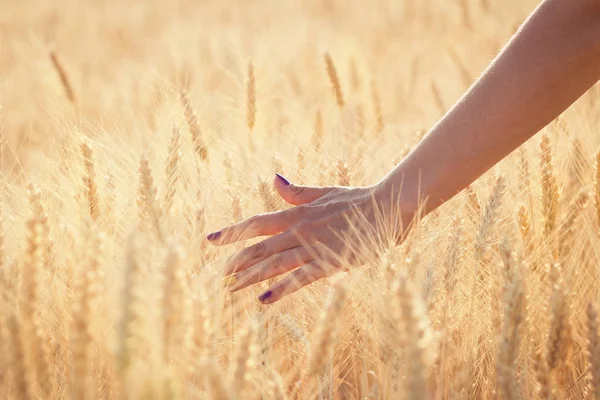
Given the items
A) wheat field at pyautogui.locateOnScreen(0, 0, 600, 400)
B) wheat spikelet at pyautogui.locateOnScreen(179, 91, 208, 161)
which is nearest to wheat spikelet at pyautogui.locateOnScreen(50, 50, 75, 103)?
wheat field at pyautogui.locateOnScreen(0, 0, 600, 400)

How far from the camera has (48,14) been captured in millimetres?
6926

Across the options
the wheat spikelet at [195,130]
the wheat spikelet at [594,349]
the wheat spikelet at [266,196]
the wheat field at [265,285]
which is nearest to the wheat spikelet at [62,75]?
the wheat field at [265,285]

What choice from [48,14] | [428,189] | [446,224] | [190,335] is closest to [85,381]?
[190,335]

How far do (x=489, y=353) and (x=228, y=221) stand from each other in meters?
0.66

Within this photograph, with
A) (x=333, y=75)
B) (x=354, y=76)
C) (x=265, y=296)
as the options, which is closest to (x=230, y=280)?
(x=265, y=296)

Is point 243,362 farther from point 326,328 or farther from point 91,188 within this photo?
point 91,188

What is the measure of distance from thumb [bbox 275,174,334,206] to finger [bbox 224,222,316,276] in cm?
10

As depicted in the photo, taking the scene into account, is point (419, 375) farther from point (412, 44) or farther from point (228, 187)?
Result: point (412, 44)

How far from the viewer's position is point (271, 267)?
117 cm

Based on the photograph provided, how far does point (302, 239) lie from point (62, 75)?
144 centimetres

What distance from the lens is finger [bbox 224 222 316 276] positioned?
1.19m

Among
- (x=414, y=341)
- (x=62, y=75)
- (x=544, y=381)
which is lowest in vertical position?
(x=544, y=381)

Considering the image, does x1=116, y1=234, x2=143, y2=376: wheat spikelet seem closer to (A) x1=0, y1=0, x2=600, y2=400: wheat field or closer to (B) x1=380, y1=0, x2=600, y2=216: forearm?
Result: (A) x1=0, y1=0, x2=600, y2=400: wheat field

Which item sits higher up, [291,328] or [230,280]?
[230,280]
